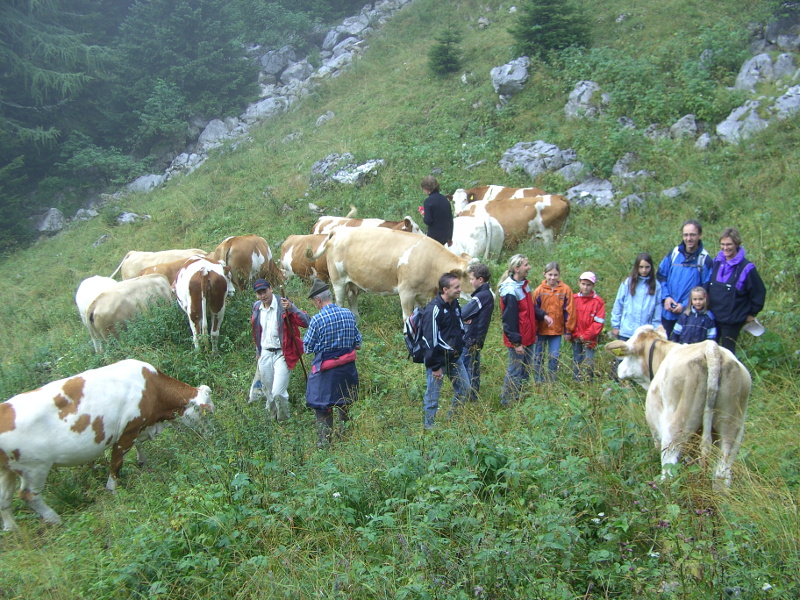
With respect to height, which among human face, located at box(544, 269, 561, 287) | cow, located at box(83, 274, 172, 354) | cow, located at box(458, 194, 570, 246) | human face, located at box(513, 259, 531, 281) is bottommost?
cow, located at box(458, 194, 570, 246)

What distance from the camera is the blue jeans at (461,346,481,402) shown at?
5.90 metres

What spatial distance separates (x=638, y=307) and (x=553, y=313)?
2.98ft

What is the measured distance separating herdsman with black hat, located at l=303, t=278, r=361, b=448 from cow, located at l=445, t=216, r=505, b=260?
5043mm

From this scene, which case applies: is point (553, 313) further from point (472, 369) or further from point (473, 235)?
point (473, 235)

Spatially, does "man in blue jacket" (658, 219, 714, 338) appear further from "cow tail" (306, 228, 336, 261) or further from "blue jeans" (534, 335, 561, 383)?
"cow tail" (306, 228, 336, 261)

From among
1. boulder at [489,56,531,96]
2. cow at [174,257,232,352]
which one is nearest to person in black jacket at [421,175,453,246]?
cow at [174,257,232,352]

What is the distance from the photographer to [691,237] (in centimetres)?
598

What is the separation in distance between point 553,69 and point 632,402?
46.3ft

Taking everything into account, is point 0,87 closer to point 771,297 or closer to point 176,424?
point 176,424

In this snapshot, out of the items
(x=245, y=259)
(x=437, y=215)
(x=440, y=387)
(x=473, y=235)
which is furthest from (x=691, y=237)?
(x=245, y=259)

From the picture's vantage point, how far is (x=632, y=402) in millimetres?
4969

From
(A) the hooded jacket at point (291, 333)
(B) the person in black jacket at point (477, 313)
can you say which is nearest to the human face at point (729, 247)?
(B) the person in black jacket at point (477, 313)

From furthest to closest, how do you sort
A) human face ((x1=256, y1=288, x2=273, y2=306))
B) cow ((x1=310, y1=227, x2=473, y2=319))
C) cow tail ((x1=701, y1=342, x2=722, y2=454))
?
1. cow ((x1=310, y1=227, x2=473, y2=319))
2. human face ((x1=256, y1=288, x2=273, y2=306))
3. cow tail ((x1=701, y1=342, x2=722, y2=454))

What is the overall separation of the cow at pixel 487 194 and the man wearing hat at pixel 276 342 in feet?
21.0
